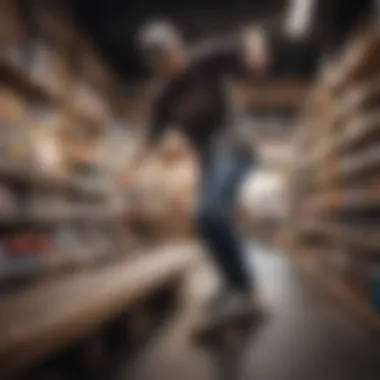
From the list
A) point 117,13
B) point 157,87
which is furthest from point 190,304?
point 117,13

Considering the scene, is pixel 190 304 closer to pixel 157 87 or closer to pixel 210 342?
pixel 210 342

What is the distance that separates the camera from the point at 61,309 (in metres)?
1.15

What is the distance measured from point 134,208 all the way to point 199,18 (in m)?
2.00

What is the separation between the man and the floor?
157 mm

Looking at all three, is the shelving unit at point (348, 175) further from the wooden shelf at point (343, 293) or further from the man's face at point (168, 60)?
the man's face at point (168, 60)

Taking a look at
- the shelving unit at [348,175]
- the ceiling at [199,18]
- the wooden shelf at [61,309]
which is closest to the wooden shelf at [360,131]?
the shelving unit at [348,175]

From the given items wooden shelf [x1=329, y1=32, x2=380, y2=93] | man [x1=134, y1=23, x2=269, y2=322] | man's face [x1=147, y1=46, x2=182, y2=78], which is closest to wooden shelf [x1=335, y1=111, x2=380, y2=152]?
wooden shelf [x1=329, y1=32, x2=380, y2=93]

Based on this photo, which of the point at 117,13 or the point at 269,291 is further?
the point at 269,291

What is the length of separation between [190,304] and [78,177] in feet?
2.82

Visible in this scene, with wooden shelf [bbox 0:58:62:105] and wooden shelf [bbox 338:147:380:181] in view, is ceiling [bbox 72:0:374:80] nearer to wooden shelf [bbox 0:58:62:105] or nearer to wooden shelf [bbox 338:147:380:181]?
wooden shelf [bbox 0:58:62:105]

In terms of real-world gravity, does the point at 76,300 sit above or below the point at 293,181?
below

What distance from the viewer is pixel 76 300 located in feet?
4.13

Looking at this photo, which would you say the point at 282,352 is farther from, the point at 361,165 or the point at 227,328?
the point at 361,165

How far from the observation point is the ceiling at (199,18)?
1816 mm
